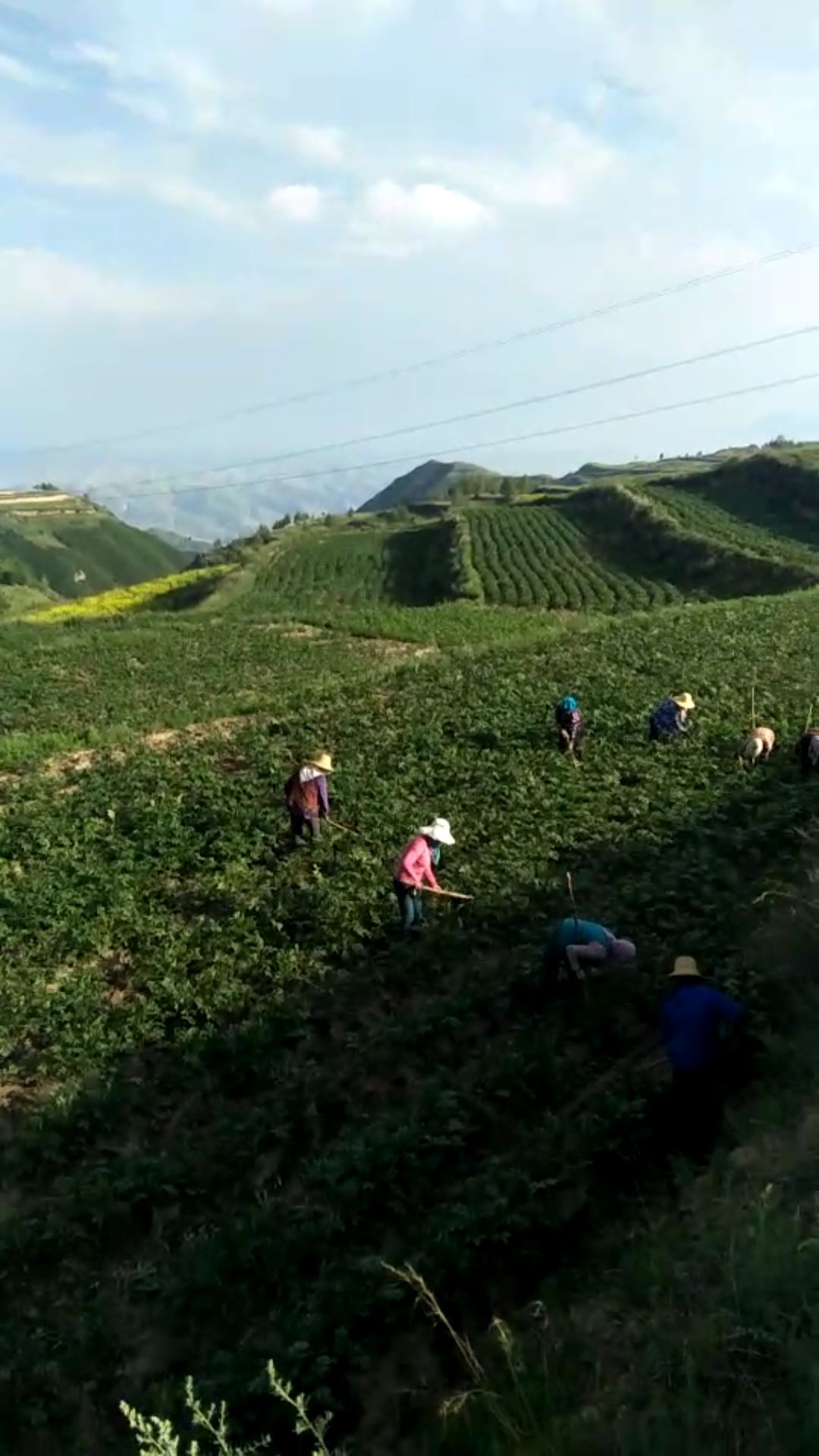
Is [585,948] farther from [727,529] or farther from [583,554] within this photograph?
[583,554]

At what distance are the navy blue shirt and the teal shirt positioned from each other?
6.67 ft

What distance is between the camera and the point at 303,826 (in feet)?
48.6

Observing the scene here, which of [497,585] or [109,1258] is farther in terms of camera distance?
[497,585]

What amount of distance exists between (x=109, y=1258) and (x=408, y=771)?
10.2 metres

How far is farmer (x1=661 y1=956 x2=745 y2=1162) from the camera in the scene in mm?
7551

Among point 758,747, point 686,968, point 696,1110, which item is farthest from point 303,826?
point 696,1110

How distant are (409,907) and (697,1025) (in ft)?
15.2

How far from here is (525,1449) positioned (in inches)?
186

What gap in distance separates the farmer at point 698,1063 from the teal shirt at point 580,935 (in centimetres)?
205

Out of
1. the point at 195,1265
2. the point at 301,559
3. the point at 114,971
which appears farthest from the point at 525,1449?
the point at 301,559

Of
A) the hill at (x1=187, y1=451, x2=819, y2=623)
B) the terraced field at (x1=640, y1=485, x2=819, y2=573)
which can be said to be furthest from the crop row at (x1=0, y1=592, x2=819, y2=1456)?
the terraced field at (x1=640, y1=485, x2=819, y2=573)

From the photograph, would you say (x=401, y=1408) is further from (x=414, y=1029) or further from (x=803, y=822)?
(x=803, y=822)

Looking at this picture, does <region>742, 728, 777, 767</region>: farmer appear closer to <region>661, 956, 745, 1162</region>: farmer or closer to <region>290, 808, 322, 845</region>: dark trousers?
<region>290, 808, 322, 845</region>: dark trousers

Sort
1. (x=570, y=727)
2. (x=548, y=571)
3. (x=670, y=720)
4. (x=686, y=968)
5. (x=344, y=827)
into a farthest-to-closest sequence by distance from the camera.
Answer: (x=548, y=571), (x=670, y=720), (x=570, y=727), (x=344, y=827), (x=686, y=968)
